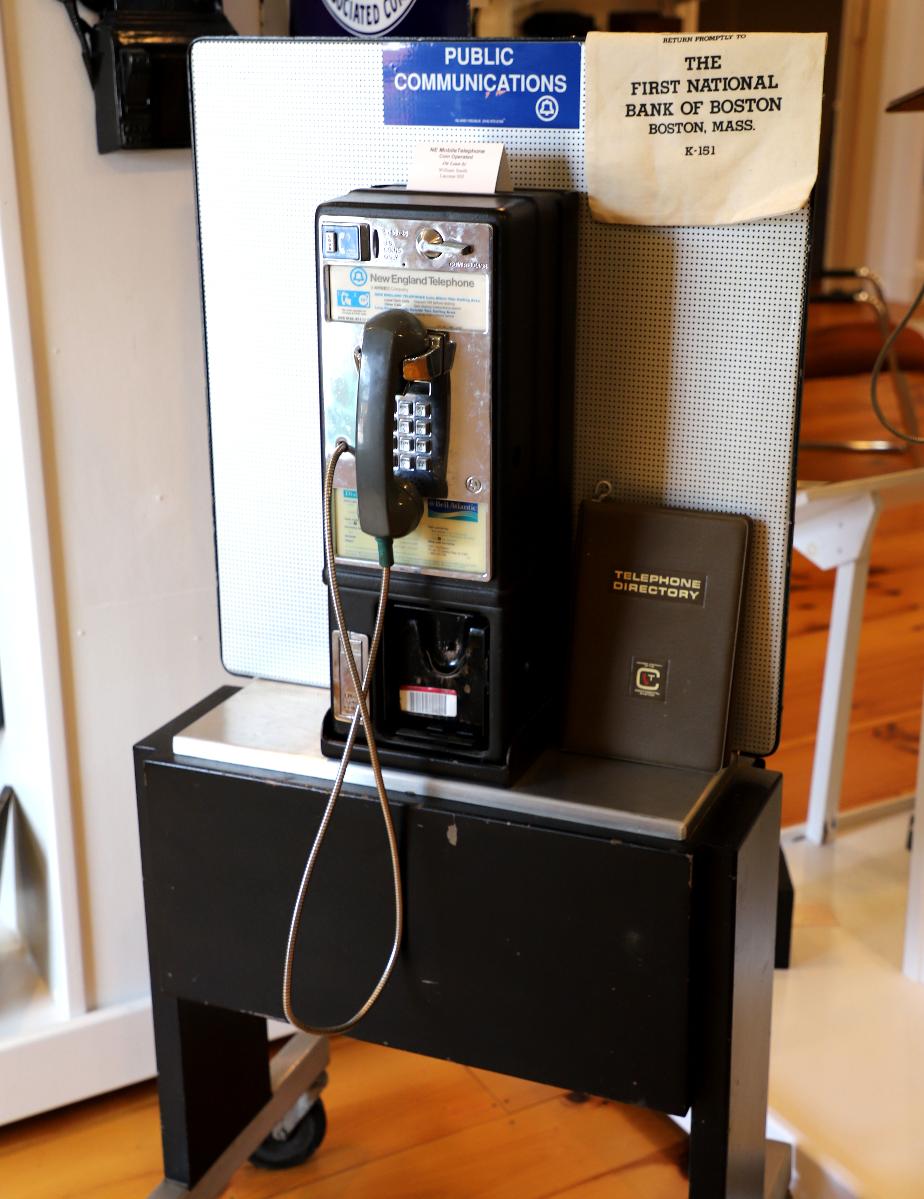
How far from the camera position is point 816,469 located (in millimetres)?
2012

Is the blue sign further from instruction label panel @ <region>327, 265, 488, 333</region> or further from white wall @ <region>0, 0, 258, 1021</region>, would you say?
white wall @ <region>0, 0, 258, 1021</region>

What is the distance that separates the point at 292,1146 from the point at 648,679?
0.87m

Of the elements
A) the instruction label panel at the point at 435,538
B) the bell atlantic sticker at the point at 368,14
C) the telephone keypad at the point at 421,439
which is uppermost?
the bell atlantic sticker at the point at 368,14

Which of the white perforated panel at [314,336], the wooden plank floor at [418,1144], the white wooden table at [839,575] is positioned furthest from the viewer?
the white wooden table at [839,575]

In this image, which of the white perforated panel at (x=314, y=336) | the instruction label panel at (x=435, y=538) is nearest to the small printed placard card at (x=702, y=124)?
the white perforated panel at (x=314, y=336)

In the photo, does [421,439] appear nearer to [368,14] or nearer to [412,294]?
[412,294]

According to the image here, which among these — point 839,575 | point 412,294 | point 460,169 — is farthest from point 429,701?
point 839,575

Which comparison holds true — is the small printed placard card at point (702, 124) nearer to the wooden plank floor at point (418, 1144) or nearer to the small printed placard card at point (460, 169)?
the small printed placard card at point (460, 169)

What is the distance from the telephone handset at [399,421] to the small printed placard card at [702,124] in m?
0.24

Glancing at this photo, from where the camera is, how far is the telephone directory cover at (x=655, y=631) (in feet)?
4.14

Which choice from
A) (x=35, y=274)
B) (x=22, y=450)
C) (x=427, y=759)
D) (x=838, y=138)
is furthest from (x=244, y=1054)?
(x=838, y=138)

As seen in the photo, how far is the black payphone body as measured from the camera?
1147 millimetres

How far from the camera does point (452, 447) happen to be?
3.89 feet

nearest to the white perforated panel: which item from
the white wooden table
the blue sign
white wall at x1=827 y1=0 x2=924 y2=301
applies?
the blue sign
